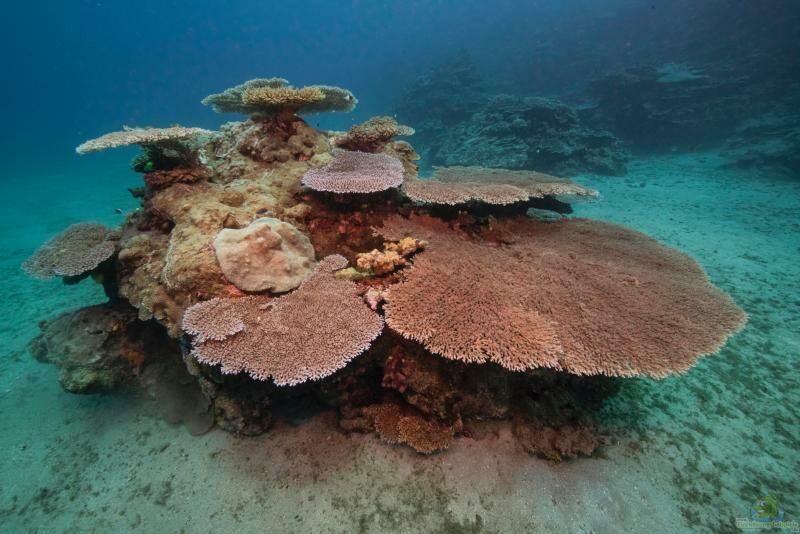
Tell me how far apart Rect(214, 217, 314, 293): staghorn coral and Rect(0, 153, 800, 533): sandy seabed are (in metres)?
1.69

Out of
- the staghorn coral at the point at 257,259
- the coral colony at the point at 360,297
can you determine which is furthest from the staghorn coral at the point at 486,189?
the staghorn coral at the point at 257,259

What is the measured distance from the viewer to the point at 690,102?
1859cm

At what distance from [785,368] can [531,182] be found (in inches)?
171

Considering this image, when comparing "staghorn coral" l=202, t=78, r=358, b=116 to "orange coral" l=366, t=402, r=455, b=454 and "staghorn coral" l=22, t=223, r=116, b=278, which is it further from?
"orange coral" l=366, t=402, r=455, b=454

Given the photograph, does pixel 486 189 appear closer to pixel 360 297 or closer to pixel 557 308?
pixel 557 308

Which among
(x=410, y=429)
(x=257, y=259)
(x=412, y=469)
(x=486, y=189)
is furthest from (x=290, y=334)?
(x=486, y=189)

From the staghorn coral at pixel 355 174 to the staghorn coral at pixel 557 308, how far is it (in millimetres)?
536

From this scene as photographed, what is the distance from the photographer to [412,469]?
136 inches

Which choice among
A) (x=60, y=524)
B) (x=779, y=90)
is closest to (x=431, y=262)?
(x=60, y=524)

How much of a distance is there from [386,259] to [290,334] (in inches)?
48.8

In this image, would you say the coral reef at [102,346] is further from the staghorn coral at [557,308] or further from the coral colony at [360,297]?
the staghorn coral at [557,308]

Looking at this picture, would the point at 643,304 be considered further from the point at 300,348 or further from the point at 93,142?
the point at 93,142

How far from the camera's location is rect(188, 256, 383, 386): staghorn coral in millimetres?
2742

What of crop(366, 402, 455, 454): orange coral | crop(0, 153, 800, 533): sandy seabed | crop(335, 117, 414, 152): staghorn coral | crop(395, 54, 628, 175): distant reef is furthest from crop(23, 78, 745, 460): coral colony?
crop(395, 54, 628, 175): distant reef
